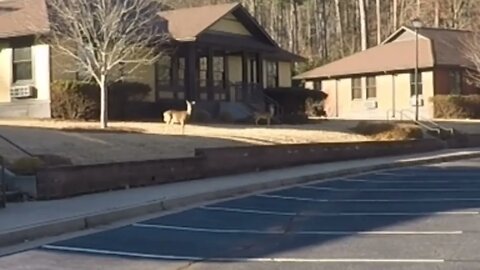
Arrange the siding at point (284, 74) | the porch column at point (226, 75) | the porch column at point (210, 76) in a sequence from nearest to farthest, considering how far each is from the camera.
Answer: the porch column at point (210, 76), the porch column at point (226, 75), the siding at point (284, 74)

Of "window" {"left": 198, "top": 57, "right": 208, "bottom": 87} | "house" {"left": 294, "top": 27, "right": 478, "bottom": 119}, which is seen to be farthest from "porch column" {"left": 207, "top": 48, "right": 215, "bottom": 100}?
"house" {"left": 294, "top": 27, "right": 478, "bottom": 119}

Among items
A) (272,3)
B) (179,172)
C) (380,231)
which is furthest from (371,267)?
(272,3)

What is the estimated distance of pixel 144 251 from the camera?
11781 mm

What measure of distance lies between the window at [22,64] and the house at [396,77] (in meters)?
23.9

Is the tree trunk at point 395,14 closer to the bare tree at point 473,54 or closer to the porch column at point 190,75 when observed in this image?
the bare tree at point 473,54

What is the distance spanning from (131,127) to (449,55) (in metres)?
28.4

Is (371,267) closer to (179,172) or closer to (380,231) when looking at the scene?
(380,231)

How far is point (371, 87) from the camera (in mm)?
56719

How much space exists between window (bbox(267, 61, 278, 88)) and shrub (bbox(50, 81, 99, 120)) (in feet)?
58.9

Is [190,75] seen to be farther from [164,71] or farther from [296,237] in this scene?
[296,237]

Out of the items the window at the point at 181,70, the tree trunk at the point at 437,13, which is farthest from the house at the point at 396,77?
the window at the point at 181,70

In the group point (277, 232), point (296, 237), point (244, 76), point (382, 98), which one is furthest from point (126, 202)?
point (382, 98)

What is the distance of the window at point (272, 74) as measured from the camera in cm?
5061

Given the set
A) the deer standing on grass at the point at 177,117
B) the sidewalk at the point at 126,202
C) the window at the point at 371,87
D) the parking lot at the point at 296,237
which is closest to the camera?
the parking lot at the point at 296,237
